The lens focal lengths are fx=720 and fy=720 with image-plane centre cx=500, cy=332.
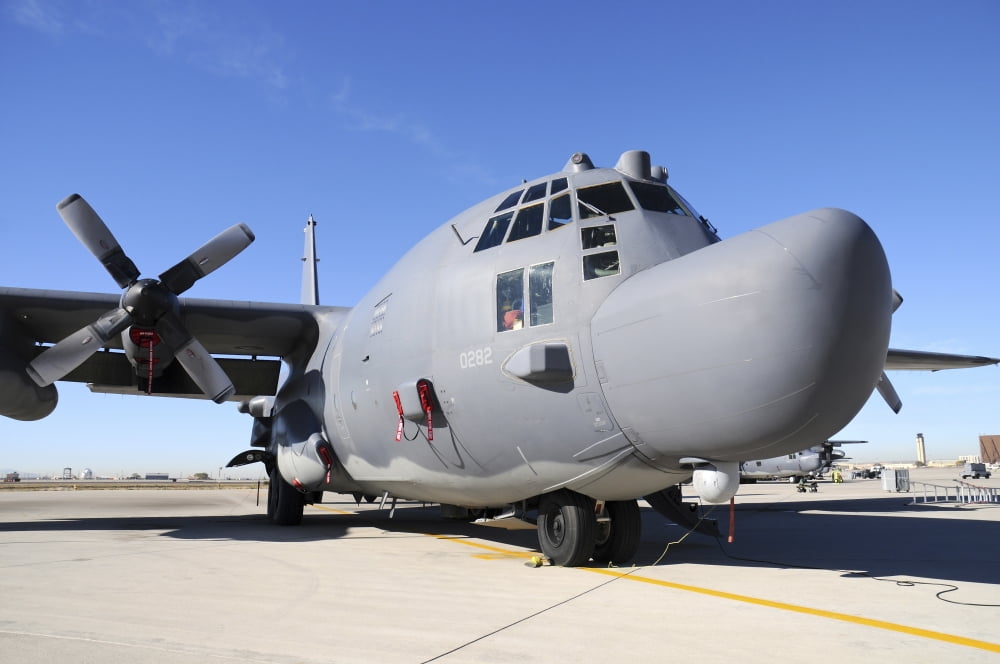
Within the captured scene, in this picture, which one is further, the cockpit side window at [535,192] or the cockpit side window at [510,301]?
the cockpit side window at [535,192]

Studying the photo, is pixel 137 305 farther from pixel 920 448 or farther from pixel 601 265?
pixel 920 448

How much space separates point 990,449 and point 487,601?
133 meters

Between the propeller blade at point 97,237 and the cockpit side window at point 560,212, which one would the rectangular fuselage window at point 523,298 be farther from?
the propeller blade at point 97,237

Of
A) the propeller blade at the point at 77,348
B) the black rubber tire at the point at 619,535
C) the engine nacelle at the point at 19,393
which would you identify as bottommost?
the black rubber tire at the point at 619,535

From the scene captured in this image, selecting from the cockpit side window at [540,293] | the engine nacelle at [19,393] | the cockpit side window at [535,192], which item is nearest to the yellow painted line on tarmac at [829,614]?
the cockpit side window at [540,293]

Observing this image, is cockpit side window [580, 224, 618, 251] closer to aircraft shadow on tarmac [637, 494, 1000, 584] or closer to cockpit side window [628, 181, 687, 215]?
cockpit side window [628, 181, 687, 215]

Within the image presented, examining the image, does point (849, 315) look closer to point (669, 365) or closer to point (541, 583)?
point (669, 365)

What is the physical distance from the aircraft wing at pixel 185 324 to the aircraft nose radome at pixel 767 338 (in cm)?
999

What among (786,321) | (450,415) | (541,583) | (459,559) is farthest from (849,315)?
(459,559)

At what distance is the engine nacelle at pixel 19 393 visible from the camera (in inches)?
509

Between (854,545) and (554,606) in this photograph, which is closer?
(554,606)

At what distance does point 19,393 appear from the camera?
13070mm

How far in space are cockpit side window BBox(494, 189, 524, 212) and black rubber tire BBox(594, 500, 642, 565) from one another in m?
3.97

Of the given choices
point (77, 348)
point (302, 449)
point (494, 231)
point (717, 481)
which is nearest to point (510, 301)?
point (494, 231)
